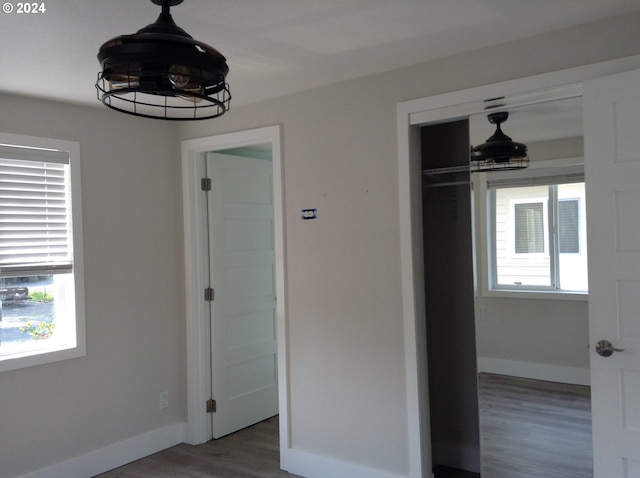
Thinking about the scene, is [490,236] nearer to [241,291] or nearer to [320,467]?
[320,467]

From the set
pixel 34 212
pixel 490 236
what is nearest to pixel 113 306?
pixel 34 212

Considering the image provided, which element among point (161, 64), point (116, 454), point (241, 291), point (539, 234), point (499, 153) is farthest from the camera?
point (241, 291)

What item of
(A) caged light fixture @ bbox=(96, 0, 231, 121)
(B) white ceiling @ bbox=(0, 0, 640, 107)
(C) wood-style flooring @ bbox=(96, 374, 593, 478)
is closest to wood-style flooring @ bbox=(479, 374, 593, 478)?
(C) wood-style flooring @ bbox=(96, 374, 593, 478)

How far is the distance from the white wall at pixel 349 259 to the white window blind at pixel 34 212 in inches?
52.9

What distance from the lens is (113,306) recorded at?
3.80 metres

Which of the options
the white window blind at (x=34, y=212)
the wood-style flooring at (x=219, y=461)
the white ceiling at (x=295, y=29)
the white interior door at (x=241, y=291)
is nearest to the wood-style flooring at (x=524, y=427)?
the wood-style flooring at (x=219, y=461)

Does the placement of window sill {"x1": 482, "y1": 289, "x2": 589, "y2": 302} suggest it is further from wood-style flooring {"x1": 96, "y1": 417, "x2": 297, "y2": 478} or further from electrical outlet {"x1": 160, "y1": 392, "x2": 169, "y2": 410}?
electrical outlet {"x1": 160, "y1": 392, "x2": 169, "y2": 410}

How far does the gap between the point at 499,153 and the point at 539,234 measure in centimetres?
47

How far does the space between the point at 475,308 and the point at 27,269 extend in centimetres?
267

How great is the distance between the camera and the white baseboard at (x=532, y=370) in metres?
2.71

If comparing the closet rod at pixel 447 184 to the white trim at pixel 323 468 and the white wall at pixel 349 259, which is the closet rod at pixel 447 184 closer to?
the white wall at pixel 349 259

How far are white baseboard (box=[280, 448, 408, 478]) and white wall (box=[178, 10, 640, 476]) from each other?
0.03 metres

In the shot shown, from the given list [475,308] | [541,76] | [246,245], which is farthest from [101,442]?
[541,76]

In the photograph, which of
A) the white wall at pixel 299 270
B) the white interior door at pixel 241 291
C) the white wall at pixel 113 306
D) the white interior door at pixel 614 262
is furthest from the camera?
the white interior door at pixel 241 291
